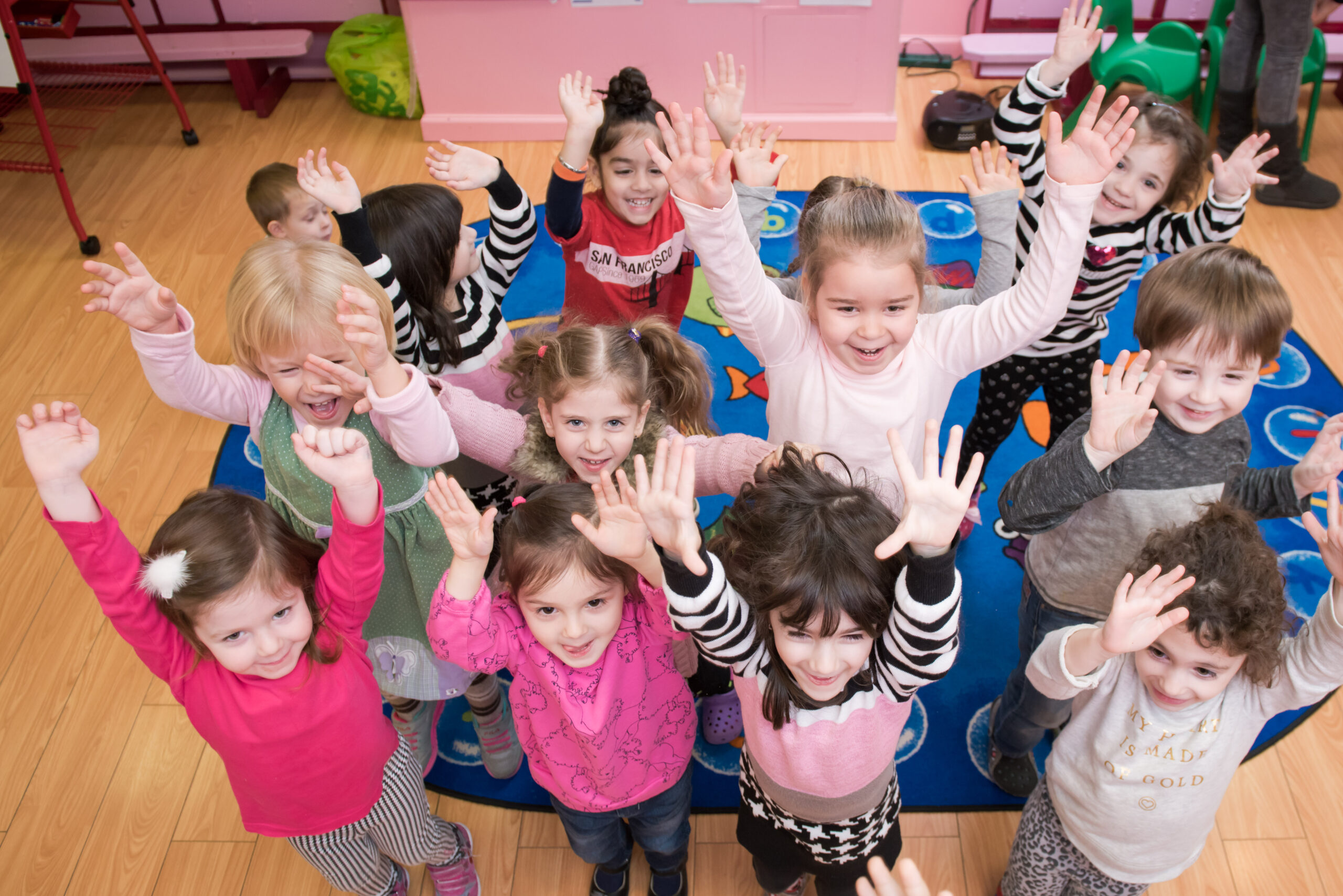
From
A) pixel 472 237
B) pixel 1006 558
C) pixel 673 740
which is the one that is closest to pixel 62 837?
pixel 673 740

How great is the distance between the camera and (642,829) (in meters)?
1.63

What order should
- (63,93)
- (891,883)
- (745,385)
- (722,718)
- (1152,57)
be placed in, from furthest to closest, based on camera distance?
(63,93)
(1152,57)
(745,385)
(722,718)
(891,883)

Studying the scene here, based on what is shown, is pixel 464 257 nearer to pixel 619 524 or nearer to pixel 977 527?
pixel 619 524

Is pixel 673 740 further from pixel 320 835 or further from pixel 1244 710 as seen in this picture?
pixel 1244 710

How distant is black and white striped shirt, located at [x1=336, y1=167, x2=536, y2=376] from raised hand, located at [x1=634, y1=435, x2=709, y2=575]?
836mm

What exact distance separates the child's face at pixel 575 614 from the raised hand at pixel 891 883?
592 millimetres

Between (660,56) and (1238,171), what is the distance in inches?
89.8

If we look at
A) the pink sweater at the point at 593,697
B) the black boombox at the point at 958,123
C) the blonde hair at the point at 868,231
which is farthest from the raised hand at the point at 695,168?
the black boombox at the point at 958,123

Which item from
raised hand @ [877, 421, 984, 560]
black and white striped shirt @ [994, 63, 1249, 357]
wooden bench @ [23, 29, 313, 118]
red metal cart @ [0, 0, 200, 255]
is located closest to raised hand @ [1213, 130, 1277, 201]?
black and white striped shirt @ [994, 63, 1249, 357]

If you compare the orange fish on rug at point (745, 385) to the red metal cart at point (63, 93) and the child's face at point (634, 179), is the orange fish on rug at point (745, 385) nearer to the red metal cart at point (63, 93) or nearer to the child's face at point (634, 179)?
the child's face at point (634, 179)

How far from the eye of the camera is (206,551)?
130 centimetres

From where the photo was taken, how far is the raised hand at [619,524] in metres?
1.22

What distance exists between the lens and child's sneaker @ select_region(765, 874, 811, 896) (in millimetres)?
1629

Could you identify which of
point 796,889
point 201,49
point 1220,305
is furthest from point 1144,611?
point 201,49
